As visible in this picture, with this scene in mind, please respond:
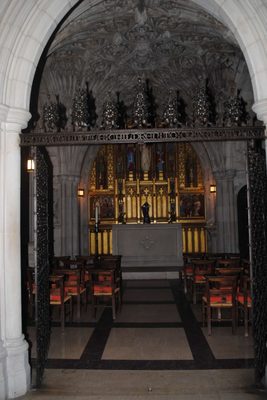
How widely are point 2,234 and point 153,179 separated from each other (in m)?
13.2

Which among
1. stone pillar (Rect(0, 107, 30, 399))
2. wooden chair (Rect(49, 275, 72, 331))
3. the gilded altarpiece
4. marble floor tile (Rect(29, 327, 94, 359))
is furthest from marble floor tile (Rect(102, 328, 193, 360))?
the gilded altarpiece

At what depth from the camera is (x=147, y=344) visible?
232 inches

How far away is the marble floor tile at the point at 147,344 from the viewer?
Result: 537 cm

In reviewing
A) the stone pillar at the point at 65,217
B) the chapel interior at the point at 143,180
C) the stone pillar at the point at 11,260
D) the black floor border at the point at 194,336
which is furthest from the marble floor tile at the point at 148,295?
the stone pillar at the point at 11,260

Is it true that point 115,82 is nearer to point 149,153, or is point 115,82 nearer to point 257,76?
point 149,153

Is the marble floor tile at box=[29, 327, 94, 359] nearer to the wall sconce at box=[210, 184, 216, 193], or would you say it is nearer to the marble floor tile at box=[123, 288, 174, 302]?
the marble floor tile at box=[123, 288, 174, 302]

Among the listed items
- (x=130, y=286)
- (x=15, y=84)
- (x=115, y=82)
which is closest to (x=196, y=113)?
(x=15, y=84)

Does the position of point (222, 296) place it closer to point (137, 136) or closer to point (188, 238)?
point (137, 136)

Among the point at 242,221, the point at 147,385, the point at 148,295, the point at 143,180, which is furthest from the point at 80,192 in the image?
the point at 147,385

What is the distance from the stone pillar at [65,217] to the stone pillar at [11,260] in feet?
31.1

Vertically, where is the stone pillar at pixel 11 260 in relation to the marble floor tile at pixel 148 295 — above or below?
above

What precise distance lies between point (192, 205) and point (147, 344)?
38.7 feet

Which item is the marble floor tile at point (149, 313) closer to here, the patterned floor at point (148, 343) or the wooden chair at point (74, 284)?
the patterned floor at point (148, 343)

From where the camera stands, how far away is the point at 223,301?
20.7 ft
